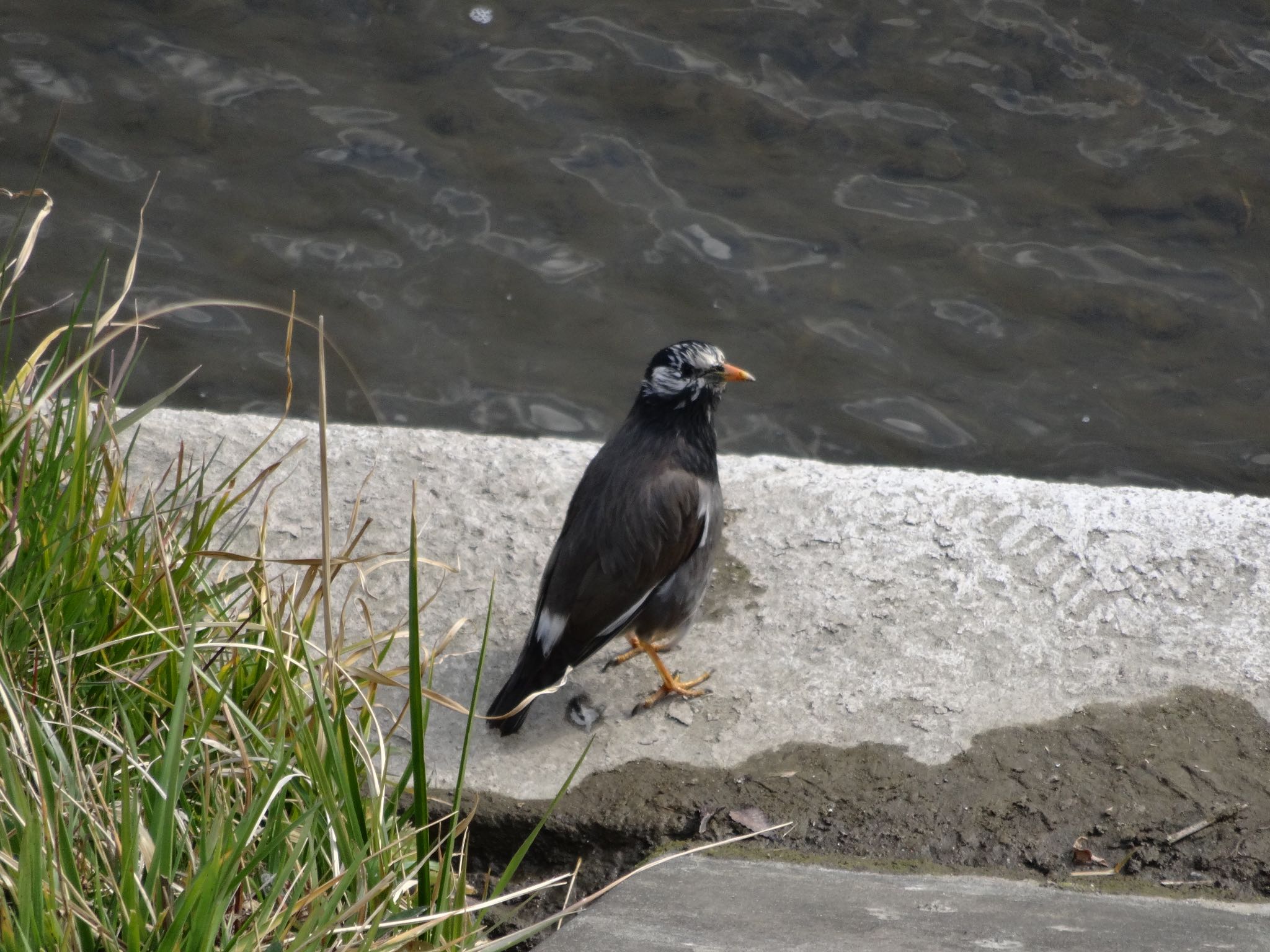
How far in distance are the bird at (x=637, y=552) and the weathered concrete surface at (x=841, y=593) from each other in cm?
12

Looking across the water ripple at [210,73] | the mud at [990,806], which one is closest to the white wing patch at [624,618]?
the mud at [990,806]

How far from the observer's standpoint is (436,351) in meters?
6.42

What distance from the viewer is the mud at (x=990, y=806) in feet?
9.43

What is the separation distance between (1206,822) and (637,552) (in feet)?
5.01

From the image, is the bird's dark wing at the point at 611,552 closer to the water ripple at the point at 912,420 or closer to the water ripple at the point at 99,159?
the water ripple at the point at 912,420

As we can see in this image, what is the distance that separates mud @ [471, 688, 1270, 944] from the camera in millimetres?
2875

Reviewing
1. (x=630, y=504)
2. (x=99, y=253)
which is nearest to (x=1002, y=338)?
(x=630, y=504)

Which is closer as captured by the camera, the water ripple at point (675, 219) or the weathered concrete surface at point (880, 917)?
the weathered concrete surface at point (880, 917)

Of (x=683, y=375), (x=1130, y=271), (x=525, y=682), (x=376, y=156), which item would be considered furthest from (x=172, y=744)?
(x=1130, y=271)

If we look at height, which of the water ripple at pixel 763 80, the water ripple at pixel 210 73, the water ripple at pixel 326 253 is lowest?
the water ripple at pixel 326 253

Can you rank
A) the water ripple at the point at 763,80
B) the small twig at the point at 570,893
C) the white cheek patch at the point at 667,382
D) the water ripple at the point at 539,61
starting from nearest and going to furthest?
A: 1. the small twig at the point at 570,893
2. the white cheek patch at the point at 667,382
3. the water ripple at the point at 763,80
4. the water ripple at the point at 539,61

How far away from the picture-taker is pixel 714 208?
686 cm

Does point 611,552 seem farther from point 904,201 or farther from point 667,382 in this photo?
point 904,201

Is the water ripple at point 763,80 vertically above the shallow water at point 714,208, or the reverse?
the water ripple at point 763,80
